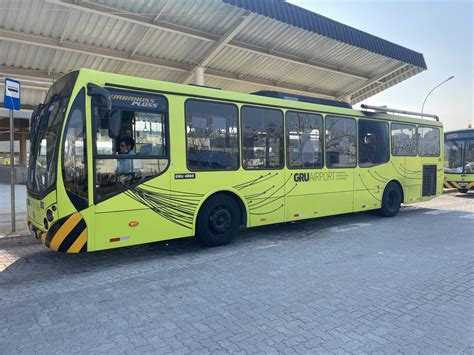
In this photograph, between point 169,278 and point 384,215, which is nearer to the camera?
point 169,278

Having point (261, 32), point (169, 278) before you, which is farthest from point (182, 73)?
point (169, 278)

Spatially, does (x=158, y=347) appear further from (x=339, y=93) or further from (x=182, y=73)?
(x=339, y=93)

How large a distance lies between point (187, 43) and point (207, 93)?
642 centimetres

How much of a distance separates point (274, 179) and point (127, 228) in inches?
128

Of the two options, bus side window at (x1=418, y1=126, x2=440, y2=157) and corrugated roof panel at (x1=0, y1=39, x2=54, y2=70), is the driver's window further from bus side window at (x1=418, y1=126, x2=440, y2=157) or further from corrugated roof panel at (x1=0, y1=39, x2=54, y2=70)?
bus side window at (x1=418, y1=126, x2=440, y2=157)

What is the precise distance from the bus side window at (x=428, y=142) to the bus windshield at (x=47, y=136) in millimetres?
10203

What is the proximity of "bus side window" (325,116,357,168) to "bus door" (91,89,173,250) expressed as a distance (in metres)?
4.33

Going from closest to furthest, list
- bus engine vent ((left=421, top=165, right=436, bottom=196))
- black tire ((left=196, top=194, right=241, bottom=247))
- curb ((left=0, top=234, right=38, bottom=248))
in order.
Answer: black tire ((left=196, top=194, right=241, bottom=247))
curb ((left=0, top=234, right=38, bottom=248))
bus engine vent ((left=421, top=165, right=436, bottom=196))

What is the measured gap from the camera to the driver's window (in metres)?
5.45

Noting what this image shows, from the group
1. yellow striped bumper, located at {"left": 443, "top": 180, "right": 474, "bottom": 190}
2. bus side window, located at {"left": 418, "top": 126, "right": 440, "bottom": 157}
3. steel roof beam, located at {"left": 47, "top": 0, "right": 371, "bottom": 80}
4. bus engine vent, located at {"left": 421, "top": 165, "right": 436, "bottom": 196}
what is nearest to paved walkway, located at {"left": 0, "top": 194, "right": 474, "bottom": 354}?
bus engine vent, located at {"left": 421, "top": 165, "right": 436, "bottom": 196}

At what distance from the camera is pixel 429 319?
153 inches

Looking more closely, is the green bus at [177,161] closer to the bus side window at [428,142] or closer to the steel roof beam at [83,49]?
the bus side window at [428,142]

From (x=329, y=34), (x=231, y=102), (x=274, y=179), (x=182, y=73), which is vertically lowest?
(x=274, y=179)

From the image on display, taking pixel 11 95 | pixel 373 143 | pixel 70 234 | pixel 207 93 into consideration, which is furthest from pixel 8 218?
pixel 373 143
